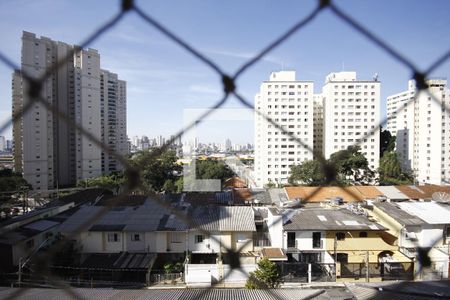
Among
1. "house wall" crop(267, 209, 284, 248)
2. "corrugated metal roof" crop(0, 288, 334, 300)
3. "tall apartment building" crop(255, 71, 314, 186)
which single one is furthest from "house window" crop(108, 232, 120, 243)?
"tall apartment building" crop(255, 71, 314, 186)

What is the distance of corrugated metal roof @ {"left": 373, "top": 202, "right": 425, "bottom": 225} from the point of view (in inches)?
181

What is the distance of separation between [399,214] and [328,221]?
1080 millimetres

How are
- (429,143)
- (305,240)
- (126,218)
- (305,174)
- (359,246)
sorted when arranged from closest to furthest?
(359,246), (305,240), (126,218), (305,174), (429,143)

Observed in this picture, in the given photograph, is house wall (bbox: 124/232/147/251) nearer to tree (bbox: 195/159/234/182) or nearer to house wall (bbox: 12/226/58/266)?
house wall (bbox: 12/226/58/266)

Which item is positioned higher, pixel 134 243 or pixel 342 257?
A: pixel 134 243

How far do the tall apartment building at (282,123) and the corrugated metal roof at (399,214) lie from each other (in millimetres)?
6390

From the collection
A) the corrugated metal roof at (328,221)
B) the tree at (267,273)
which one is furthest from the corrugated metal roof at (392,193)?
the tree at (267,273)

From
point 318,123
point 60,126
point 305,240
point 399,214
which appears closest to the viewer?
point 305,240

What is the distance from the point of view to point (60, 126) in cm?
1220

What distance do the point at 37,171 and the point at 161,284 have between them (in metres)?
9.81

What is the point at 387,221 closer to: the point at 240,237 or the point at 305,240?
the point at 305,240

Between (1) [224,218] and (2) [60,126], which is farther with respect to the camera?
(2) [60,126]

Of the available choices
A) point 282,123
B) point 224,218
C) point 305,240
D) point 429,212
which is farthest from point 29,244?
point 282,123

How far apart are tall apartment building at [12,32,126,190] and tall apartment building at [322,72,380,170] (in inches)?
315
